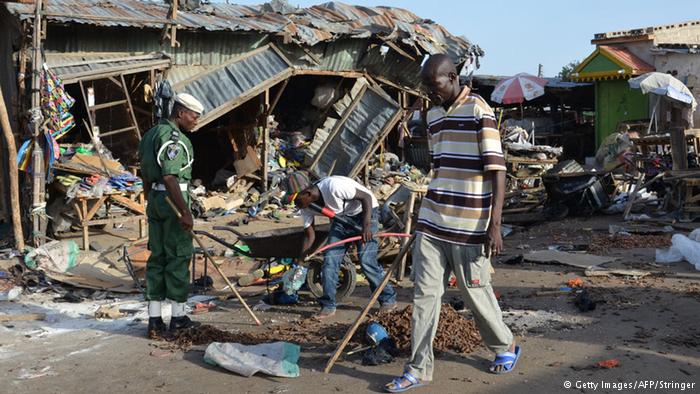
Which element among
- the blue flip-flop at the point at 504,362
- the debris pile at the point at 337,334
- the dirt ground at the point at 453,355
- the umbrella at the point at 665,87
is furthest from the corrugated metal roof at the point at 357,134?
the blue flip-flop at the point at 504,362

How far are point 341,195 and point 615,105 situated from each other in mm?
19564

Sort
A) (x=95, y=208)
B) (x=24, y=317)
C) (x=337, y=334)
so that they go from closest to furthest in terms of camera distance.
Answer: (x=337, y=334) → (x=24, y=317) → (x=95, y=208)

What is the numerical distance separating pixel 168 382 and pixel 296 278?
2069mm

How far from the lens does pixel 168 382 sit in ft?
15.5

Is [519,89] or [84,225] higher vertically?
[519,89]

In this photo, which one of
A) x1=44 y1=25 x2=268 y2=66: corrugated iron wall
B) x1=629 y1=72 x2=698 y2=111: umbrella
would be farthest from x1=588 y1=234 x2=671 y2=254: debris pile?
x1=44 y1=25 x2=268 y2=66: corrugated iron wall

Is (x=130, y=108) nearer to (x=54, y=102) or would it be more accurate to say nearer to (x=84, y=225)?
(x=54, y=102)

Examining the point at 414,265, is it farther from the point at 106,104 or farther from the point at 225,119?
the point at 225,119

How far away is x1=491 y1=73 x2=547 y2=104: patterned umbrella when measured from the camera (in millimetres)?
22570

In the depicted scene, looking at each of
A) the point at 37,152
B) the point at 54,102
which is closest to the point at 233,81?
the point at 54,102

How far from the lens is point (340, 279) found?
693cm

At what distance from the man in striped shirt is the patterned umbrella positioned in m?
18.9

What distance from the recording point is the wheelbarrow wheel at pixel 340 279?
6770mm

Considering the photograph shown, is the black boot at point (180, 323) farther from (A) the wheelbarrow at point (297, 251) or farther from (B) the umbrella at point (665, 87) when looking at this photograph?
(B) the umbrella at point (665, 87)
